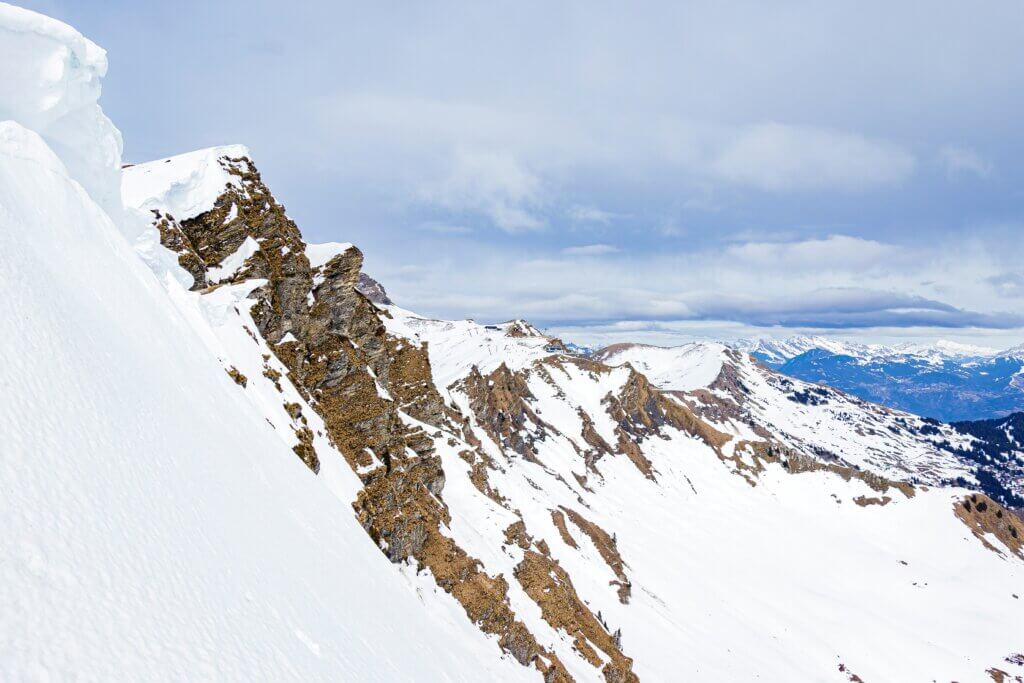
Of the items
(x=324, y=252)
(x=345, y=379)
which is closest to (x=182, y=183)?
(x=324, y=252)

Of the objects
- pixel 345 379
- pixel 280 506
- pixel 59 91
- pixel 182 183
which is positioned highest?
pixel 182 183

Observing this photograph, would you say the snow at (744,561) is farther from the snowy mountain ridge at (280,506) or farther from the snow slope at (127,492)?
the snow slope at (127,492)

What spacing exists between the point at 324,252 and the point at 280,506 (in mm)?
33746

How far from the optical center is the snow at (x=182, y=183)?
135ft

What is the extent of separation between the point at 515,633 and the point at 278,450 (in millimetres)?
25460

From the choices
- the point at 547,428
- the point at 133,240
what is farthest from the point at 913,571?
the point at 133,240

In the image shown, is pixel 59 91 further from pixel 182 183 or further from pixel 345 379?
pixel 345 379

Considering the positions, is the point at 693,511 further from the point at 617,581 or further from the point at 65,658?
the point at 65,658

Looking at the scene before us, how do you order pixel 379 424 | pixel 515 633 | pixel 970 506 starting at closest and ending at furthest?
pixel 515 633
pixel 379 424
pixel 970 506

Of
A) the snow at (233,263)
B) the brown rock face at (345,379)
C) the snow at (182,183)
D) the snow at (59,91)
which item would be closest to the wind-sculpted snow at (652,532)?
the brown rock face at (345,379)

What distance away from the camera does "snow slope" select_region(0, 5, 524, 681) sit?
7.85 m

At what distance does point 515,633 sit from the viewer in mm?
39344

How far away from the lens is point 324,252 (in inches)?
1882

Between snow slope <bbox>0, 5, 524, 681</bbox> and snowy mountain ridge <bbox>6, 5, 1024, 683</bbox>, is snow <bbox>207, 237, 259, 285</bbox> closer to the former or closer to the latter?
snowy mountain ridge <bbox>6, 5, 1024, 683</bbox>
